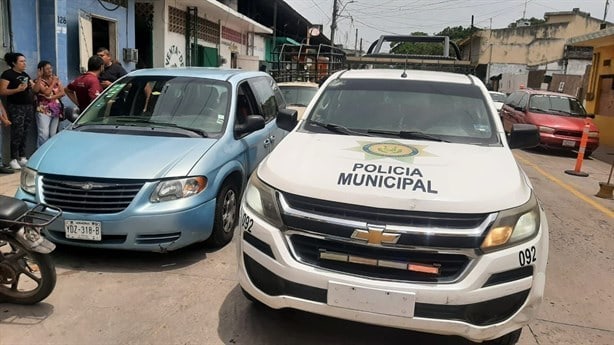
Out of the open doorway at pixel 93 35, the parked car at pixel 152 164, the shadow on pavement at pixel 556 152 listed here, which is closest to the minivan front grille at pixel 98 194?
the parked car at pixel 152 164

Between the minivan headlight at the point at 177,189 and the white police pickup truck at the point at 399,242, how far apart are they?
3.68 feet

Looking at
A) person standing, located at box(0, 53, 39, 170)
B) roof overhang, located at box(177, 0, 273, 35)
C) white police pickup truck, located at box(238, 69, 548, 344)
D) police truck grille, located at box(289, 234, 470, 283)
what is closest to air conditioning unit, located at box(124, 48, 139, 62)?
roof overhang, located at box(177, 0, 273, 35)

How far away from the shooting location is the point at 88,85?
24.1 feet

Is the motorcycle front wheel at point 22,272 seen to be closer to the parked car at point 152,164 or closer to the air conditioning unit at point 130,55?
the parked car at point 152,164

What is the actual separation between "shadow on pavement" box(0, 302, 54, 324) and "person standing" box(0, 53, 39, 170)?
14.8 ft

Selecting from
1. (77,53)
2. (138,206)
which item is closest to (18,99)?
(77,53)

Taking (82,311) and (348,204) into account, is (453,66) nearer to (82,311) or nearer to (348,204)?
(348,204)

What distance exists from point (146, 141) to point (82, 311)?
1.71 metres

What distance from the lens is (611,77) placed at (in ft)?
57.0

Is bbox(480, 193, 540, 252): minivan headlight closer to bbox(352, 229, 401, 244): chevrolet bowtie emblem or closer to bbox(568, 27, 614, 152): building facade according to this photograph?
bbox(352, 229, 401, 244): chevrolet bowtie emblem

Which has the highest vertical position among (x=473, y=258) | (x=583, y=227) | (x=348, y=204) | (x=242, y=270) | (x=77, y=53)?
(x=77, y=53)

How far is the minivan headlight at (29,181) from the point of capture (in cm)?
426

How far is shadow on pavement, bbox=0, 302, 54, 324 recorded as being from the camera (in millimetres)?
3324

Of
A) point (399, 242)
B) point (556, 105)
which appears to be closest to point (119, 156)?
point (399, 242)
